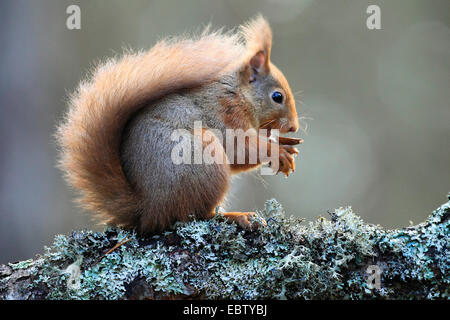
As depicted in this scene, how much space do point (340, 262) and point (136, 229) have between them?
35.2 inches

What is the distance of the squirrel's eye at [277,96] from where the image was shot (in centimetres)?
256

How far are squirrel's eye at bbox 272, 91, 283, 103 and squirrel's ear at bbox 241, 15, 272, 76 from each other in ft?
0.47

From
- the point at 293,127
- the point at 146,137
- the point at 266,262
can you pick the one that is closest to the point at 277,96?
the point at 293,127

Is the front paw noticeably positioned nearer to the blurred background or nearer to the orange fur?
the orange fur

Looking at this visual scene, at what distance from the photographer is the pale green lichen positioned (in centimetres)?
152

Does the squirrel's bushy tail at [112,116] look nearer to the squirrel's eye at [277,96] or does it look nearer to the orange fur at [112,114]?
the orange fur at [112,114]

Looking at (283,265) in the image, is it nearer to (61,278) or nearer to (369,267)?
(369,267)

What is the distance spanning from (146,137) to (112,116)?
0.19m

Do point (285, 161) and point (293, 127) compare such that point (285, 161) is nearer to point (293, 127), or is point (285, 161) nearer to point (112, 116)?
point (293, 127)

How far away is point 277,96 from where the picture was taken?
257cm

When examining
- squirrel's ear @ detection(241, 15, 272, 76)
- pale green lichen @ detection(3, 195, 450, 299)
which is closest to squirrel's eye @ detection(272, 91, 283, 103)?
squirrel's ear @ detection(241, 15, 272, 76)

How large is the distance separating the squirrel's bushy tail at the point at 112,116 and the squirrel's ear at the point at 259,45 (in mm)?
477

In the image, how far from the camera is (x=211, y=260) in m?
1.63

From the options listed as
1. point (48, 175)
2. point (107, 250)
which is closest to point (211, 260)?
point (107, 250)
